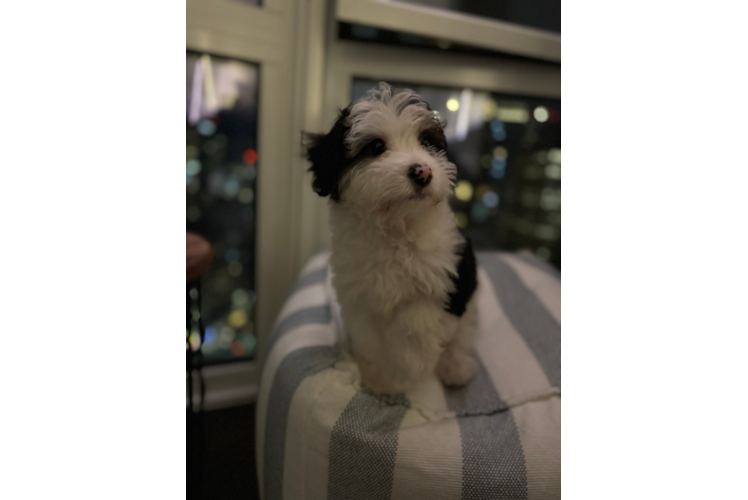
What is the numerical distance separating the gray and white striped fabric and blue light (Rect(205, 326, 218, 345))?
20 cm

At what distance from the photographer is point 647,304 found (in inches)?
16.5

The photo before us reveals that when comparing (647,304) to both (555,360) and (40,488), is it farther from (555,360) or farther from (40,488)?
(555,360)

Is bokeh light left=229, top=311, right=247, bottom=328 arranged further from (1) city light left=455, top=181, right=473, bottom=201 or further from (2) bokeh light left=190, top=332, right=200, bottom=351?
(1) city light left=455, top=181, right=473, bottom=201

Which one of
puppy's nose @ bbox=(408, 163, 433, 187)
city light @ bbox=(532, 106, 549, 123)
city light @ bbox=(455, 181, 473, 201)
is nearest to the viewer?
puppy's nose @ bbox=(408, 163, 433, 187)

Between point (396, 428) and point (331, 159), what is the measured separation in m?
0.64

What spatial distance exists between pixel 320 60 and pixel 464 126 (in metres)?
0.75

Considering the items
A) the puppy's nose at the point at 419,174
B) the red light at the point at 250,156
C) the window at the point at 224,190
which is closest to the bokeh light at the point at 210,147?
the window at the point at 224,190

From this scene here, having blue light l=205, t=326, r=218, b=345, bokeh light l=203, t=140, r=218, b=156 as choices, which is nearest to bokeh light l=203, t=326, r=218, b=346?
blue light l=205, t=326, r=218, b=345

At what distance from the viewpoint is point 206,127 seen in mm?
1014

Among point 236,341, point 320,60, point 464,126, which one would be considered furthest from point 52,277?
point 464,126

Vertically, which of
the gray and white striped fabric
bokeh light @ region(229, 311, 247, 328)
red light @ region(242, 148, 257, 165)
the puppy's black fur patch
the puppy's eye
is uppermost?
red light @ region(242, 148, 257, 165)

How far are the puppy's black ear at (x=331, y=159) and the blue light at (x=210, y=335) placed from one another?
459mm

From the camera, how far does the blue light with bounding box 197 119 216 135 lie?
0.98 metres

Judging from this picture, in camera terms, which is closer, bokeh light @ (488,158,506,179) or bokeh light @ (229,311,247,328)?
bokeh light @ (229,311,247,328)
